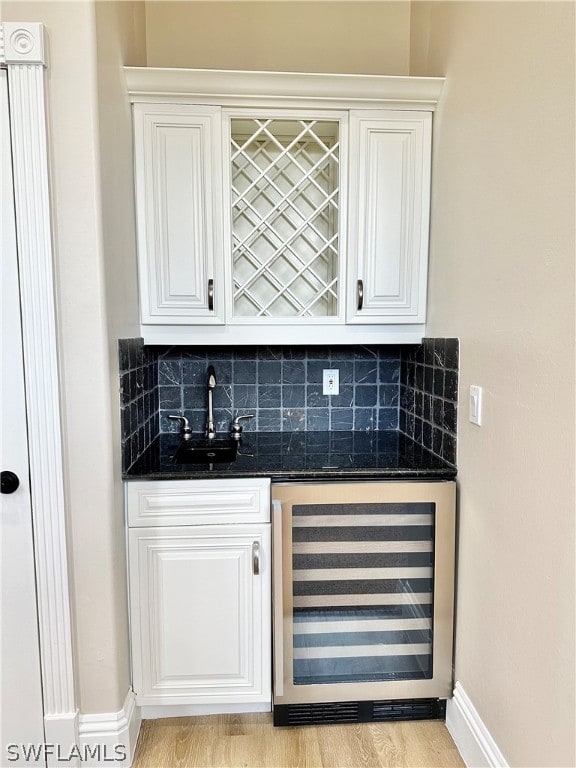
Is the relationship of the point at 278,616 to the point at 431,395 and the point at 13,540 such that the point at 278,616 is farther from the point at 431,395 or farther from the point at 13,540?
the point at 431,395

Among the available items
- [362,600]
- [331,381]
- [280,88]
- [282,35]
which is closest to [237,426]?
[331,381]

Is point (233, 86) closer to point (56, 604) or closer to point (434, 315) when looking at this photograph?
point (434, 315)

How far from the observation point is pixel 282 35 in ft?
6.71

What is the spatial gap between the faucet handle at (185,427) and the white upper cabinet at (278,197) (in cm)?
45

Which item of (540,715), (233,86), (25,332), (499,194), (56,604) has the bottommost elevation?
(540,715)

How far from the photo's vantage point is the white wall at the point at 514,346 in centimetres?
109

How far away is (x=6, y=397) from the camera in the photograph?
1.38 meters

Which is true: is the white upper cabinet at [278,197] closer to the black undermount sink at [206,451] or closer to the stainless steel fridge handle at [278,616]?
the black undermount sink at [206,451]

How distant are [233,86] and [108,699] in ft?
6.94

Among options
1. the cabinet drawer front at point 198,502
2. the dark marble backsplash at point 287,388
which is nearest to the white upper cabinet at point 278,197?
the dark marble backsplash at point 287,388

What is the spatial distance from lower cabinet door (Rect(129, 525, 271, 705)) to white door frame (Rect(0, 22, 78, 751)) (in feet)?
0.80

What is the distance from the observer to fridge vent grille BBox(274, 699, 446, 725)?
171cm

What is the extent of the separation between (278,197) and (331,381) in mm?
849

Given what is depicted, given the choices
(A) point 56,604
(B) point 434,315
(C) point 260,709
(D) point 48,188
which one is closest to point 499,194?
(B) point 434,315
